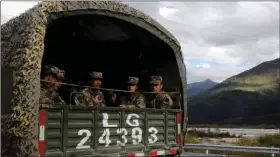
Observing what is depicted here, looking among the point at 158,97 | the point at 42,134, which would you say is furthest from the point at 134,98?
the point at 42,134

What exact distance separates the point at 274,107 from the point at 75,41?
76630mm

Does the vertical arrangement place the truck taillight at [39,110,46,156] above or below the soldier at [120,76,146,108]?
below

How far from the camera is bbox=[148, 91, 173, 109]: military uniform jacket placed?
8516mm

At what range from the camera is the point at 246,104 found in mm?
86812

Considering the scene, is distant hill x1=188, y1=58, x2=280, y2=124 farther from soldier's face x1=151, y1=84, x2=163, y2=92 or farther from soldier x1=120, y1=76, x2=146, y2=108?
soldier x1=120, y1=76, x2=146, y2=108

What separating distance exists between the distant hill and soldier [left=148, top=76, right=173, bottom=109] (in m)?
68.2

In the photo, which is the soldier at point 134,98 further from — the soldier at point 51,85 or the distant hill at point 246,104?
the distant hill at point 246,104

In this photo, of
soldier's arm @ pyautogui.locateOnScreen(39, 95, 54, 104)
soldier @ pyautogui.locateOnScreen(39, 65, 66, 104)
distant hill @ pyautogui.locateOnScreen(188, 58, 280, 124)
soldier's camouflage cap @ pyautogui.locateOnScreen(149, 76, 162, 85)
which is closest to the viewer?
soldier's arm @ pyautogui.locateOnScreen(39, 95, 54, 104)

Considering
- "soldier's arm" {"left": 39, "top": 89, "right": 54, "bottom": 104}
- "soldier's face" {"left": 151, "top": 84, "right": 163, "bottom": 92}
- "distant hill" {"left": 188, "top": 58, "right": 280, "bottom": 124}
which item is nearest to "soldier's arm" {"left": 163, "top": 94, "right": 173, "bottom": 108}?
"soldier's face" {"left": 151, "top": 84, "right": 163, "bottom": 92}

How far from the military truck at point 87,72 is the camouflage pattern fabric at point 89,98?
2.29 ft

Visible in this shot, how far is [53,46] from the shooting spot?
9125 millimetres

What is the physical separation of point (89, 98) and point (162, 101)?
1.97m

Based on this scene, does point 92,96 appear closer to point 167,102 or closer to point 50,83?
point 50,83

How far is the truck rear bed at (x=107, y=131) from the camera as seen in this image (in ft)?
18.8
